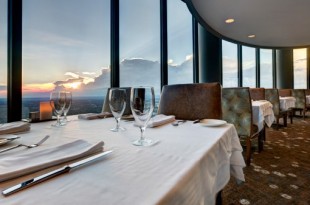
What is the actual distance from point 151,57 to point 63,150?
3.08 metres

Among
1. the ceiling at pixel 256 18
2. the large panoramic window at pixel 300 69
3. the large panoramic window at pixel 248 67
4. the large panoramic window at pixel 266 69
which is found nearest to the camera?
the ceiling at pixel 256 18

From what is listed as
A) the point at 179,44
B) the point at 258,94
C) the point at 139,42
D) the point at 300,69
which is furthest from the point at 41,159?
the point at 300,69

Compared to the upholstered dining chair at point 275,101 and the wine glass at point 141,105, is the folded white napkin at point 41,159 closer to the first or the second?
the wine glass at point 141,105

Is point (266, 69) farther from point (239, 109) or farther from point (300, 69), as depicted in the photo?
point (239, 109)

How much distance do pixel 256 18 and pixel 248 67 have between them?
9.77 feet

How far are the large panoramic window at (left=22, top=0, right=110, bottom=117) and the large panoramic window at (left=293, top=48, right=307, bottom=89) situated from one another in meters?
8.22

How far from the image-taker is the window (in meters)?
2.93

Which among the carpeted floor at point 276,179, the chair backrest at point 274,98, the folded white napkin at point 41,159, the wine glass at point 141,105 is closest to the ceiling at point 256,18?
the chair backrest at point 274,98

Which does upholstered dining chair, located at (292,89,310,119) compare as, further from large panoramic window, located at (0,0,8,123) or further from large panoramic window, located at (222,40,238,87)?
large panoramic window, located at (0,0,8,123)

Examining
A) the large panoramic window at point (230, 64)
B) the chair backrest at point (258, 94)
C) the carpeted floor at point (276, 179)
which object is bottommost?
the carpeted floor at point (276, 179)

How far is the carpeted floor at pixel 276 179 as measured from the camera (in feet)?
4.75

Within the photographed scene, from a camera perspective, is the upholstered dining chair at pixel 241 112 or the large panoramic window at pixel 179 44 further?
the large panoramic window at pixel 179 44

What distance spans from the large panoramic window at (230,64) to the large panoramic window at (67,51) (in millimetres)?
4058

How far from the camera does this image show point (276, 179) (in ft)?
5.77
